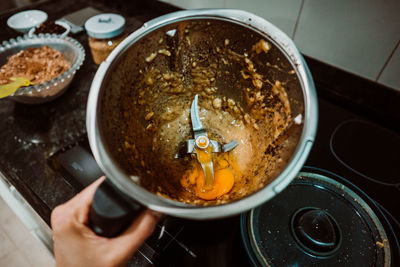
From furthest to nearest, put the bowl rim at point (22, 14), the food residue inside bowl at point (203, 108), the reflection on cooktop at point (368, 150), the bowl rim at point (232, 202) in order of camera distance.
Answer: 1. the bowl rim at point (22, 14)
2. the reflection on cooktop at point (368, 150)
3. the food residue inside bowl at point (203, 108)
4. the bowl rim at point (232, 202)

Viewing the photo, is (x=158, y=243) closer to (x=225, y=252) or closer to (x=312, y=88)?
(x=225, y=252)

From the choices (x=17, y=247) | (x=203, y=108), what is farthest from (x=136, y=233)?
(x=17, y=247)

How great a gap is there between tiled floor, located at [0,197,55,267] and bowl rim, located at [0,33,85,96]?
0.56 metres

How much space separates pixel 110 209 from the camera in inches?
10.2

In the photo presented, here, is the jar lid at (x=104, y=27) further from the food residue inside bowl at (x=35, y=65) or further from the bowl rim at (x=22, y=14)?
the bowl rim at (x=22, y=14)

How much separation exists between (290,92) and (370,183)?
0.93 ft

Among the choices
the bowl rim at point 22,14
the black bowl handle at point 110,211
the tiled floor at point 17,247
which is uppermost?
the black bowl handle at point 110,211

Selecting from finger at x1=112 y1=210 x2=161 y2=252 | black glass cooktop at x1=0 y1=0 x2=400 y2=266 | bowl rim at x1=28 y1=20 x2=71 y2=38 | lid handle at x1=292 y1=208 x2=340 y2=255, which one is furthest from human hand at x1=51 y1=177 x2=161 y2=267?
bowl rim at x1=28 y1=20 x2=71 y2=38

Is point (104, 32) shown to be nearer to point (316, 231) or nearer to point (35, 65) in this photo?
point (35, 65)

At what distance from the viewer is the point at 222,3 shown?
2.33ft

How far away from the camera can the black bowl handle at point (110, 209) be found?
260 millimetres

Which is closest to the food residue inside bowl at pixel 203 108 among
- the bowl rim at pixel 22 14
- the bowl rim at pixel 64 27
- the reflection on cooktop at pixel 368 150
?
the reflection on cooktop at pixel 368 150

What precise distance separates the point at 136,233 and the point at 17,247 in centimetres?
85

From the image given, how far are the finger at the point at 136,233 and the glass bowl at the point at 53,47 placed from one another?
1.41ft
